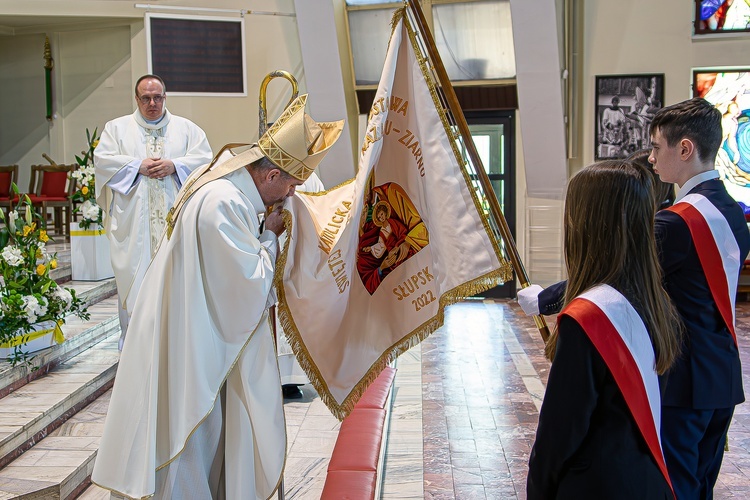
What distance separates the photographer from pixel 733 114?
8.66m

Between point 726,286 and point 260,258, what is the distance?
1551 millimetres

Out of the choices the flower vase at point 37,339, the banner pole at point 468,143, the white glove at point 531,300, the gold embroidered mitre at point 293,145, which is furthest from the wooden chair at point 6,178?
the white glove at point 531,300

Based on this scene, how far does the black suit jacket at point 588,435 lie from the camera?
5.50ft

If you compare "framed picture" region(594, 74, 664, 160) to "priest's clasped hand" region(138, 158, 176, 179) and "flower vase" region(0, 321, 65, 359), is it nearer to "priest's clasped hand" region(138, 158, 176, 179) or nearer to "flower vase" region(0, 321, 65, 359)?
"priest's clasped hand" region(138, 158, 176, 179)

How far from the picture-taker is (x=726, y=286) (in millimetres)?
2439

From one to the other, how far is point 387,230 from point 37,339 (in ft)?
Answer: 9.70

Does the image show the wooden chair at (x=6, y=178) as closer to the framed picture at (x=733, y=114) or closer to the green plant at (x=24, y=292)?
the green plant at (x=24, y=292)

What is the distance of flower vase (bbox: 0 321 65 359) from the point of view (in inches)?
186

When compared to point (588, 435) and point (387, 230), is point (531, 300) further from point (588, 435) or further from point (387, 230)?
point (588, 435)

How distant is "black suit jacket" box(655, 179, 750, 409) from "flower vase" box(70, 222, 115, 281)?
6.04 metres

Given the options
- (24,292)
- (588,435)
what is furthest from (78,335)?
(588,435)

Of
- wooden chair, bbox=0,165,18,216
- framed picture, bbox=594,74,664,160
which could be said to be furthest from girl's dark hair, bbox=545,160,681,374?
wooden chair, bbox=0,165,18,216

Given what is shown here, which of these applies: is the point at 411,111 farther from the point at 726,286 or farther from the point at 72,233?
the point at 72,233

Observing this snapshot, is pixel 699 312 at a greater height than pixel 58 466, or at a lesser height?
greater
